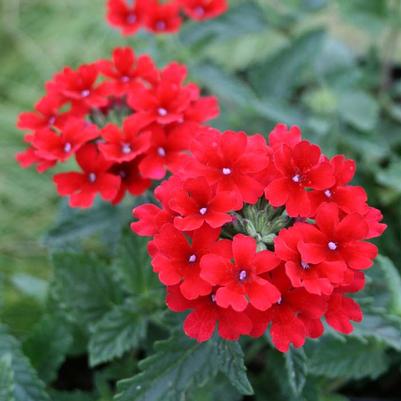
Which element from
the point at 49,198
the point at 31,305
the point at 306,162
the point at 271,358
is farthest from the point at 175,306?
the point at 49,198

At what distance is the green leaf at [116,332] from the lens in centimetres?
98

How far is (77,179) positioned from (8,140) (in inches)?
37.0

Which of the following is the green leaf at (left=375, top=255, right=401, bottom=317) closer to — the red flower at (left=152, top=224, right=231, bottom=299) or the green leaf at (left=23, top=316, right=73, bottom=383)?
the red flower at (left=152, top=224, right=231, bottom=299)

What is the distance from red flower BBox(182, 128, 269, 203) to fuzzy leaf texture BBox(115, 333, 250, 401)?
21 cm

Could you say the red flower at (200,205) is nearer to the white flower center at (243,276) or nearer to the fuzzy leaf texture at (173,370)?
the white flower center at (243,276)

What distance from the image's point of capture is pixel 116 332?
101 centimetres

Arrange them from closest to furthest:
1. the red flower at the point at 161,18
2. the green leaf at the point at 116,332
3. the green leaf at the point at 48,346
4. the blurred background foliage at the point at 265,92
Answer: the green leaf at the point at 116,332, the green leaf at the point at 48,346, the red flower at the point at 161,18, the blurred background foliage at the point at 265,92

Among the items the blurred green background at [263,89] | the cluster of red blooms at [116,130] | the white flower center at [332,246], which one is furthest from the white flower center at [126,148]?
the blurred green background at [263,89]

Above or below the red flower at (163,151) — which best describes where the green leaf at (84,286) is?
below

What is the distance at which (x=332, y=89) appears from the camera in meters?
1.54

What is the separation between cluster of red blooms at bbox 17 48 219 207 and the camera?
94 centimetres

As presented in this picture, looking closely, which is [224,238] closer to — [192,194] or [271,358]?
[192,194]

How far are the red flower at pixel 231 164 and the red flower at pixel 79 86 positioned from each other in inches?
10.0

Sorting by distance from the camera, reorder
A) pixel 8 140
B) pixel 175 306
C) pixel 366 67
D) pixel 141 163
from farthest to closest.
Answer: pixel 8 140, pixel 366 67, pixel 141 163, pixel 175 306
